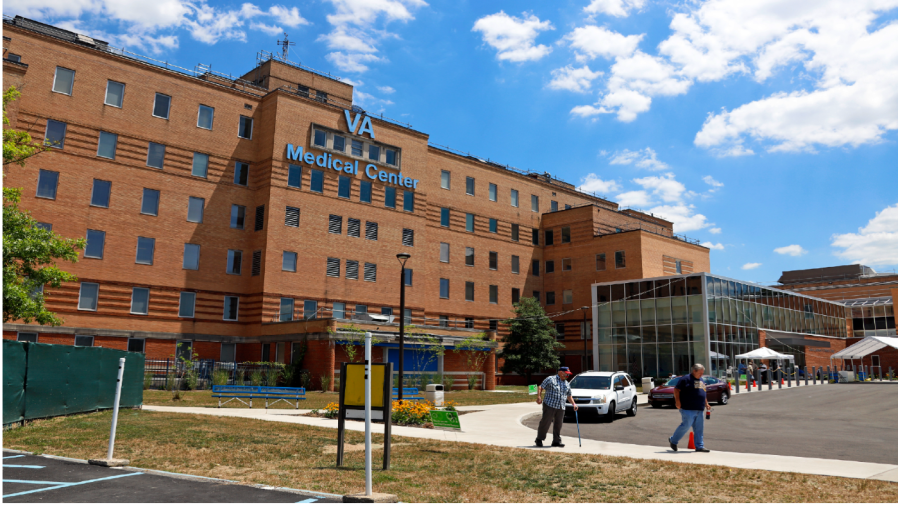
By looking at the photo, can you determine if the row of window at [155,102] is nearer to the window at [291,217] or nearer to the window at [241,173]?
the window at [241,173]

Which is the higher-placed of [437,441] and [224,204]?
[224,204]

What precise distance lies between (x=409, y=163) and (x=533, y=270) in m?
18.7

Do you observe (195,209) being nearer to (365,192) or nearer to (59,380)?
(365,192)

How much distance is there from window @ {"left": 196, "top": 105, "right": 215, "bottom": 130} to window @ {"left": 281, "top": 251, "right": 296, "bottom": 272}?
9.84m

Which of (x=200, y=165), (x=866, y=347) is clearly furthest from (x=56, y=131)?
(x=866, y=347)

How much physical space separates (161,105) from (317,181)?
10.9 meters

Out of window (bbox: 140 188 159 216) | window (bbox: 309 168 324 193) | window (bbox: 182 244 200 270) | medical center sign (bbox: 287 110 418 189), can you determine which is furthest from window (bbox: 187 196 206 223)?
window (bbox: 309 168 324 193)

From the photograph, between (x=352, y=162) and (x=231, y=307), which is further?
(x=352, y=162)

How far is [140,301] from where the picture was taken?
129 ft

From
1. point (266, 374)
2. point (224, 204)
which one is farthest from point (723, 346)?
point (224, 204)

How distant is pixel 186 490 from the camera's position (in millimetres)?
8773

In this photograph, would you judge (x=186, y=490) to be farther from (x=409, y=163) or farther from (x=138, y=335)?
(x=409, y=163)

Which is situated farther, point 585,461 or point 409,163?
point 409,163

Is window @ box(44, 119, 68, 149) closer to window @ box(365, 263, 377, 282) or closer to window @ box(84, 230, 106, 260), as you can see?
window @ box(84, 230, 106, 260)
